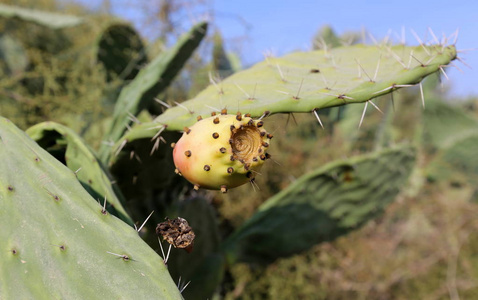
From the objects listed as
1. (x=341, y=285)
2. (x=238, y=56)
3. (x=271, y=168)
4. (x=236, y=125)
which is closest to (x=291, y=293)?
(x=341, y=285)

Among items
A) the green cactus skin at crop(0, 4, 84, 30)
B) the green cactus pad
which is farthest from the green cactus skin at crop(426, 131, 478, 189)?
the green cactus skin at crop(0, 4, 84, 30)

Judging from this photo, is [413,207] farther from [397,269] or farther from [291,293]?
[291,293]

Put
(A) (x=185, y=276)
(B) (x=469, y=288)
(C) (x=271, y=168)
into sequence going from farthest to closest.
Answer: (B) (x=469, y=288) → (C) (x=271, y=168) → (A) (x=185, y=276)

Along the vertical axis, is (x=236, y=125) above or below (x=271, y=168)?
above

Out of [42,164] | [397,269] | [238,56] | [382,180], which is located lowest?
[397,269]

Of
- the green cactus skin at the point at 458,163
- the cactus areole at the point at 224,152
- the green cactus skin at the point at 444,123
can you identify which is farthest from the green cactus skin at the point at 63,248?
the green cactus skin at the point at 444,123

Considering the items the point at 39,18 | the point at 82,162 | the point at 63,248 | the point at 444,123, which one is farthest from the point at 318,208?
the point at 444,123

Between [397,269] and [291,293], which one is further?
[397,269]

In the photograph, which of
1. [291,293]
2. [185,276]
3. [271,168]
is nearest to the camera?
[185,276]
